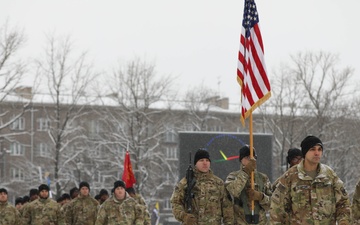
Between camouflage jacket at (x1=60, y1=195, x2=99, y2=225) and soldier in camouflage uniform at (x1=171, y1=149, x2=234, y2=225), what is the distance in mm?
6984

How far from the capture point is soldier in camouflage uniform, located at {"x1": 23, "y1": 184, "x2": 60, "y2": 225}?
20234 mm

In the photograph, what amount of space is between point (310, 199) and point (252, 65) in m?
4.11

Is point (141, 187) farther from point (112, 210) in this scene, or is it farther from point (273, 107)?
point (112, 210)

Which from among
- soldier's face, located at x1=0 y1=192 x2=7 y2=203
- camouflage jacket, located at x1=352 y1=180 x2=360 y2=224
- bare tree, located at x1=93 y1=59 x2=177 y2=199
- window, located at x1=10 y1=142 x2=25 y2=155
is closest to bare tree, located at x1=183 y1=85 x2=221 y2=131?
→ bare tree, located at x1=93 y1=59 x2=177 y2=199

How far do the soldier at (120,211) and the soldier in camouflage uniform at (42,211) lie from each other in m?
4.41

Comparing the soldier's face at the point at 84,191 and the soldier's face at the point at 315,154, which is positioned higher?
the soldier's face at the point at 315,154

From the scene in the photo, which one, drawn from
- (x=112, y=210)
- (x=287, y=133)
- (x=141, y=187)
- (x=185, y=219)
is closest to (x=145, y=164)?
(x=141, y=187)

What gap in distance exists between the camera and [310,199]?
968 cm

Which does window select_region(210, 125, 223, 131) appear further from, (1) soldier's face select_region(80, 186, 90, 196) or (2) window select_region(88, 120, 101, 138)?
(1) soldier's face select_region(80, 186, 90, 196)

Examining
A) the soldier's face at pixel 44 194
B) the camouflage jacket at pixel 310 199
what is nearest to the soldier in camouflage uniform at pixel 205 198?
the camouflage jacket at pixel 310 199

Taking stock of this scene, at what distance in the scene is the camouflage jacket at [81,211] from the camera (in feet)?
64.3

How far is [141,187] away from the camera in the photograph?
5066cm

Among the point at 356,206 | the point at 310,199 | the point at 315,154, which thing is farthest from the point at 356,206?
the point at 315,154

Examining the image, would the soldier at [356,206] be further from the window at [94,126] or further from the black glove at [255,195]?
the window at [94,126]
